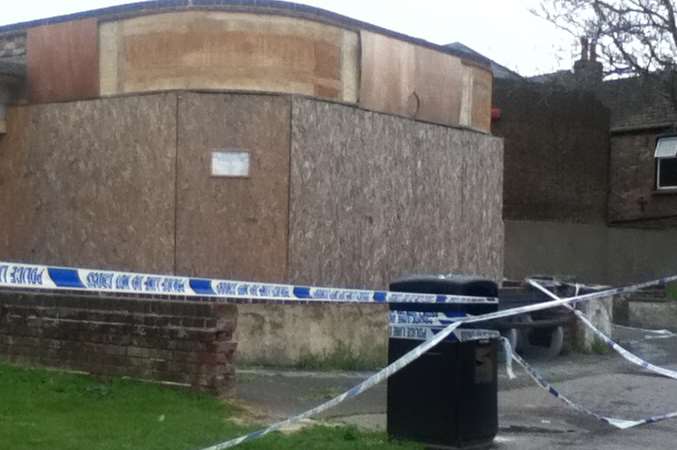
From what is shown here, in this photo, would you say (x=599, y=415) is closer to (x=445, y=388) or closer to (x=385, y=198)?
(x=445, y=388)

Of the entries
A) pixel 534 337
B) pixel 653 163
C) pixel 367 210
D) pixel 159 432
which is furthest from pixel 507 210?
pixel 159 432

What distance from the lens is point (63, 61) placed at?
14.5 m

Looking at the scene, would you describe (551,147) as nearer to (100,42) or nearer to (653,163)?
(653,163)

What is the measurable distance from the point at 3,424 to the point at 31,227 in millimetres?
6712

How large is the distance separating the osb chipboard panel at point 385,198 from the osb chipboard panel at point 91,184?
1.65m

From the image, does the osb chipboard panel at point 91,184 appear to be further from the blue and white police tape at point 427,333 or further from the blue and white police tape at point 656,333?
the blue and white police tape at point 656,333

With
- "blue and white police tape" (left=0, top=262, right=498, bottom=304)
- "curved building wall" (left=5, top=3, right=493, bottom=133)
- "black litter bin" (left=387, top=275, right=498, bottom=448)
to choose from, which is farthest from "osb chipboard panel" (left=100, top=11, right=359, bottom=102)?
"black litter bin" (left=387, top=275, right=498, bottom=448)

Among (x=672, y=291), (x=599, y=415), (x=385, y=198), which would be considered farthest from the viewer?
(x=672, y=291)

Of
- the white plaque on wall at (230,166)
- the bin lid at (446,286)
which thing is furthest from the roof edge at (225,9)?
the bin lid at (446,286)

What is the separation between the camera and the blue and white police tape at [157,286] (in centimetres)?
802

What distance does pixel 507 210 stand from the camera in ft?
94.2

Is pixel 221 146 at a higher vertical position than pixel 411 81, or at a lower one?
lower

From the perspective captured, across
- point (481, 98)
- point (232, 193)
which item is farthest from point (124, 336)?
point (481, 98)

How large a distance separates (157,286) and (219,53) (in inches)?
196
